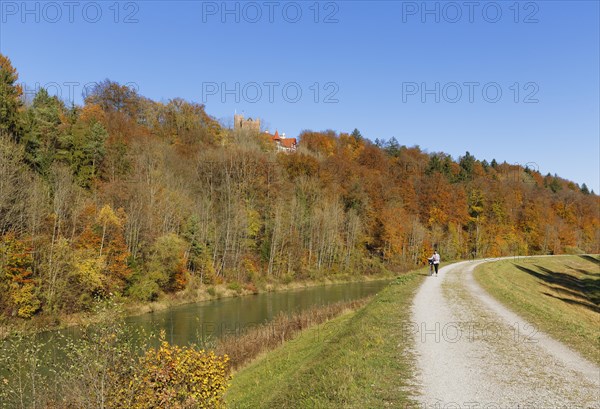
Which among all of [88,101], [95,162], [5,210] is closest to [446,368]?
[5,210]

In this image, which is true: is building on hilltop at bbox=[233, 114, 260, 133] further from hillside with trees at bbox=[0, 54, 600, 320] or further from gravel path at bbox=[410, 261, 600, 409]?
gravel path at bbox=[410, 261, 600, 409]

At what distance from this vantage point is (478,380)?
28.6ft

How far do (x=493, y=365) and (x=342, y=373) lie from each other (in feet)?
11.8

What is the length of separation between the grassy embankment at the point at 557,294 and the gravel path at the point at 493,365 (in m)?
0.71

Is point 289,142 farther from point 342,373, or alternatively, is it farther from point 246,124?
point 342,373

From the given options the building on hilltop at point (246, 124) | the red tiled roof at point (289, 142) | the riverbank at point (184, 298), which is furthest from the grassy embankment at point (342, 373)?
the red tiled roof at point (289, 142)

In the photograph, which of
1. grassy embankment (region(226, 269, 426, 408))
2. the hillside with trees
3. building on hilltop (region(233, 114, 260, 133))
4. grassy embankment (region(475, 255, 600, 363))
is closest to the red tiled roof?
building on hilltop (region(233, 114, 260, 133))

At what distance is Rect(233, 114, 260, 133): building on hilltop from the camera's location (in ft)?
270

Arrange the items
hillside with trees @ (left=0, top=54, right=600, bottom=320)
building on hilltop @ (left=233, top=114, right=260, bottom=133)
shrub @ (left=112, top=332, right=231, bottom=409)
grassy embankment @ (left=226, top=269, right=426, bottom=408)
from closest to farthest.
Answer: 1. shrub @ (left=112, top=332, right=231, bottom=409)
2. grassy embankment @ (left=226, top=269, right=426, bottom=408)
3. hillside with trees @ (left=0, top=54, right=600, bottom=320)
4. building on hilltop @ (left=233, top=114, right=260, bottom=133)

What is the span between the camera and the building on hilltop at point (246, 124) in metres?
82.4

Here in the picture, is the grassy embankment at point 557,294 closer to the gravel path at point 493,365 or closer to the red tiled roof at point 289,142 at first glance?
the gravel path at point 493,365

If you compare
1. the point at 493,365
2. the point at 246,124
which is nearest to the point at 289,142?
the point at 246,124

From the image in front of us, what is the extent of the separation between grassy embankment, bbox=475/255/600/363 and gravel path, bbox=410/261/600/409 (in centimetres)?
71

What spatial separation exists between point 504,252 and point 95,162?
2876 inches
